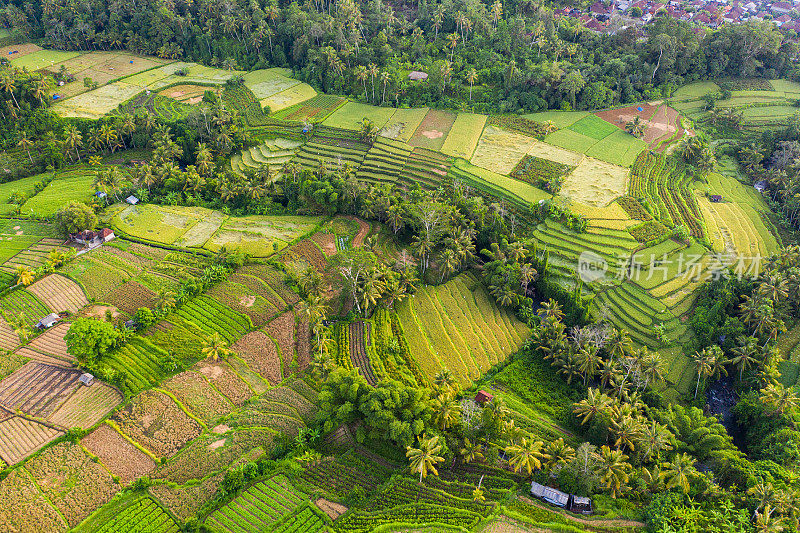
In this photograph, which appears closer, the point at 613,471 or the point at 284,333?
the point at 613,471

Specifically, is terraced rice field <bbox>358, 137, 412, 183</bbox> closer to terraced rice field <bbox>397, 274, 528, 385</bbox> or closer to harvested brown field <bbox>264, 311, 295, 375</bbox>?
terraced rice field <bbox>397, 274, 528, 385</bbox>

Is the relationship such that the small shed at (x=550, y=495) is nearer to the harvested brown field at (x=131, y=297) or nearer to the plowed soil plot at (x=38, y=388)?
the plowed soil plot at (x=38, y=388)

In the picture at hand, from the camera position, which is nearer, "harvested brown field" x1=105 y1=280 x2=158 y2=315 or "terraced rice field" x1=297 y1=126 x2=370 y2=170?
"harvested brown field" x1=105 y1=280 x2=158 y2=315

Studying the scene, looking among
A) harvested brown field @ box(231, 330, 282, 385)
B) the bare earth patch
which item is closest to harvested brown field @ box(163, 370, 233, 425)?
harvested brown field @ box(231, 330, 282, 385)

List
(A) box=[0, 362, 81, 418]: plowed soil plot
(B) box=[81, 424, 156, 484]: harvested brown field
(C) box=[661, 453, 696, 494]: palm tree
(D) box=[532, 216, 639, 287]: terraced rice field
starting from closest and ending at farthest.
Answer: (C) box=[661, 453, 696, 494]: palm tree → (B) box=[81, 424, 156, 484]: harvested brown field → (A) box=[0, 362, 81, 418]: plowed soil plot → (D) box=[532, 216, 639, 287]: terraced rice field

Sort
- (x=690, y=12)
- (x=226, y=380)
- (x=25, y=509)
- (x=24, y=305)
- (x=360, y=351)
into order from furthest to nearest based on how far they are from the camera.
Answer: (x=690, y=12) → (x=24, y=305) → (x=360, y=351) → (x=226, y=380) → (x=25, y=509)

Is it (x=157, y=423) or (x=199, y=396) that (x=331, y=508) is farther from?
(x=157, y=423)

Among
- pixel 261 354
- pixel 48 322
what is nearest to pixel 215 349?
pixel 261 354
